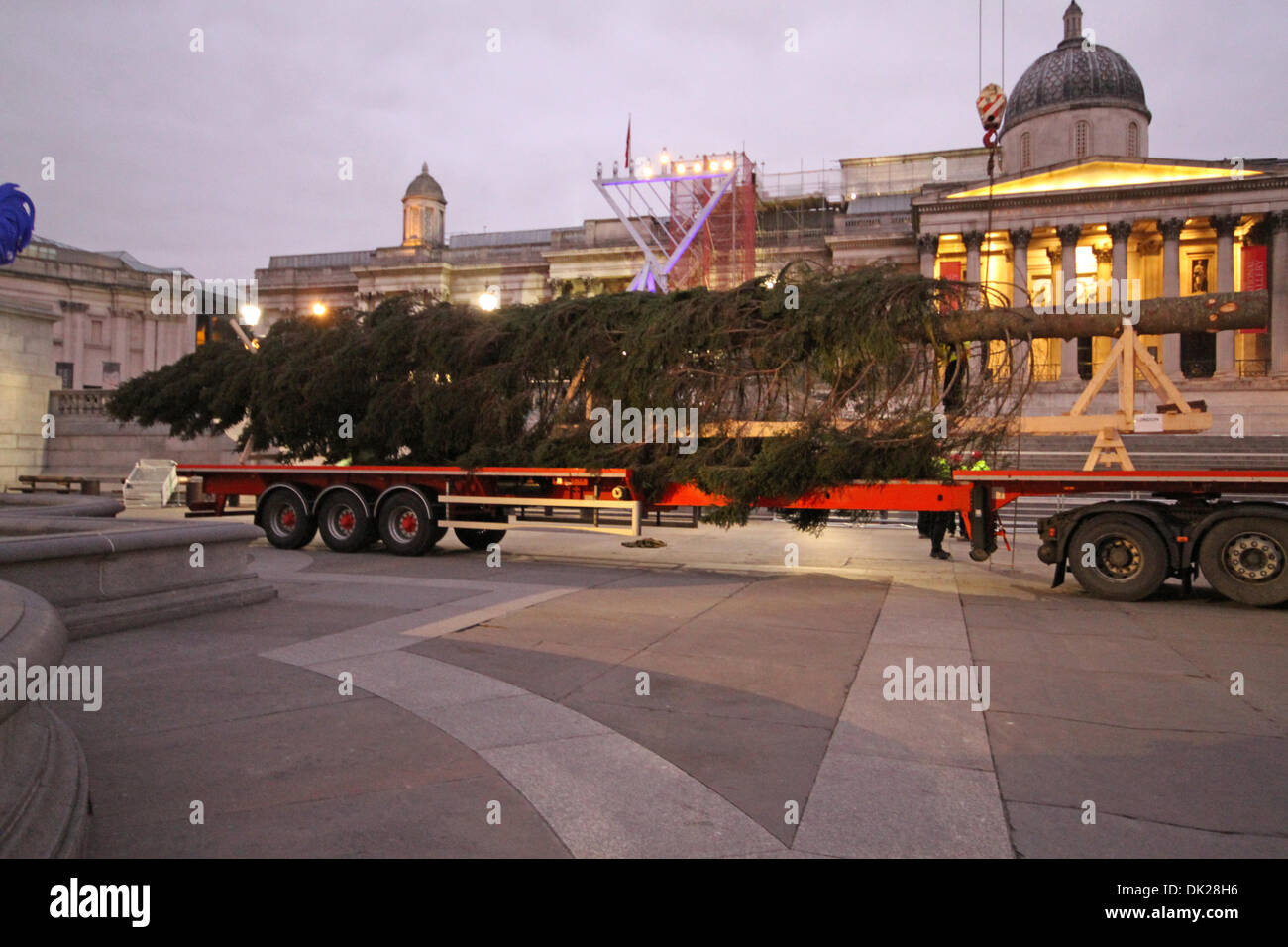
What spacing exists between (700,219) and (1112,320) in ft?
122

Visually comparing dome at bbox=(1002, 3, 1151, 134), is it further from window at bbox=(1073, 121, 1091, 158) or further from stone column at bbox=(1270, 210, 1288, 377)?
stone column at bbox=(1270, 210, 1288, 377)

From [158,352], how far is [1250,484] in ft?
237

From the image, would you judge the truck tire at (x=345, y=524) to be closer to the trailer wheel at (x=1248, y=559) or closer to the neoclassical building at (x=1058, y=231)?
the trailer wheel at (x=1248, y=559)

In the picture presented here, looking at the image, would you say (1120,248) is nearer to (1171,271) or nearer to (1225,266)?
(1171,271)

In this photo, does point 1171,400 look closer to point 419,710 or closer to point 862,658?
point 862,658

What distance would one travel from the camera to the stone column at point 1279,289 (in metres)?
46.5

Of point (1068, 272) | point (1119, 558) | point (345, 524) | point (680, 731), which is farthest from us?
point (1068, 272)

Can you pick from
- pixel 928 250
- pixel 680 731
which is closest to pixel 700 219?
pixel 928 250

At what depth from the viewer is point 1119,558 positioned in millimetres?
10766

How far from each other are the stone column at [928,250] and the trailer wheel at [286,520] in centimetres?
4433

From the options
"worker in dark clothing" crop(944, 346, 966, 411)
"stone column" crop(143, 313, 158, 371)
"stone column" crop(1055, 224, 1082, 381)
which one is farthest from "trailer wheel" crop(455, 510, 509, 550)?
Answer: "stone column" crop(143, 313, 158, 371)

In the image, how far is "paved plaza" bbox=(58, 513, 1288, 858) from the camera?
3.85 m

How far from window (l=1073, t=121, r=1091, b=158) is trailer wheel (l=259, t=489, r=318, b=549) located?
2170 inches

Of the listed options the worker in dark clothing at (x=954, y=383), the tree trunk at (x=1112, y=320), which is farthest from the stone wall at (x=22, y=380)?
the tree trunk at (x=1112, y=320)
